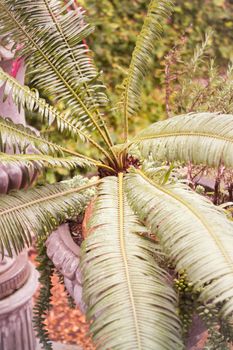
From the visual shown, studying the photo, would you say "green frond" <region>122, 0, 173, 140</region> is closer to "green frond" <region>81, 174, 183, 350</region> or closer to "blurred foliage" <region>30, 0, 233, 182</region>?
"green frond" <region>81, 174, 183, 350</region>

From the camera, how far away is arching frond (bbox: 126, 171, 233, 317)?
125cm

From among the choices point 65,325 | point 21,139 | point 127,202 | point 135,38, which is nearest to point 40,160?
point 21,139

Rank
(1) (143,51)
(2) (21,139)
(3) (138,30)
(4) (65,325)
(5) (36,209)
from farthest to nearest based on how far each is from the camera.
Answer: (3) (138,30), (4) (65,325), (1) (143,51), (2) (21,139), (5) (36,209)

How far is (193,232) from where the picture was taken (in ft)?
4.54

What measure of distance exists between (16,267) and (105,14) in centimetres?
326

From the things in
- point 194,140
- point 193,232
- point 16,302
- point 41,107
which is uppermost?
point 41,107

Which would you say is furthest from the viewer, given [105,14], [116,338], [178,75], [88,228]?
[105,14]

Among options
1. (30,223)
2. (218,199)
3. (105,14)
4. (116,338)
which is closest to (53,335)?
(218,199)

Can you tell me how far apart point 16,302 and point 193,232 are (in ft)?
4.21

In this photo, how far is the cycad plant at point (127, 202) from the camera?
1296 millimetres

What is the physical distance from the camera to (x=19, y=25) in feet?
6.34

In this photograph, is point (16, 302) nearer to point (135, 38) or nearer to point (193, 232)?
point (193, 232)

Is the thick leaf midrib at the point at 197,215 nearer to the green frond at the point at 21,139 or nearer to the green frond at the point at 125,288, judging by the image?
the green frond at the point at 125,288

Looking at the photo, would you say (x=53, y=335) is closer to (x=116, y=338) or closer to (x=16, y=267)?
(x=16, y=267)
